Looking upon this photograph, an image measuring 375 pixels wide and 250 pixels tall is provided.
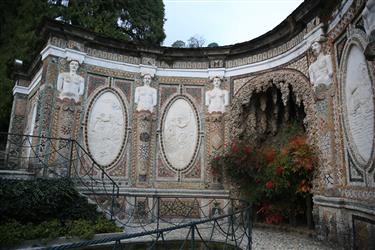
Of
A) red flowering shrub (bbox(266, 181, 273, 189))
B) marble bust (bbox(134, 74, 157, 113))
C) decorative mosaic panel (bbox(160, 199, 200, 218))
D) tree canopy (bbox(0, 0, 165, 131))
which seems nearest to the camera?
red flowering shrub (bbox(266, 181, 273, 189))

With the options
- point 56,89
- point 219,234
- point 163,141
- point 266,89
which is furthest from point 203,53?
point 219,234

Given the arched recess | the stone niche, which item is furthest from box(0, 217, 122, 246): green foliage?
the stone niche

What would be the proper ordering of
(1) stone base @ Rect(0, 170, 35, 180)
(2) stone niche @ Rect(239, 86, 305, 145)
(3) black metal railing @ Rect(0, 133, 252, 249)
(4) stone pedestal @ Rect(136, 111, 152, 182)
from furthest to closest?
(4) stone pedestal @ Rect(136, 111, 152, 182), (2) stone niche @ Rect(239, 86, 305, 145), (3) black metal railing @ Rect(0, 133, 252, 249), (1) stone base @ Rect(0, 170, 35, 180)

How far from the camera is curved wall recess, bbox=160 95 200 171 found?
9.23 metres

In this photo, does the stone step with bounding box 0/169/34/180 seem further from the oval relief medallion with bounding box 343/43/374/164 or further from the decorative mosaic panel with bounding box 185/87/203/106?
the oval relief medallion with bounding box 343/43/374/164

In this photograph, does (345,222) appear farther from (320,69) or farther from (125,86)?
(125,86)

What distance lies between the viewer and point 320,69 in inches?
253

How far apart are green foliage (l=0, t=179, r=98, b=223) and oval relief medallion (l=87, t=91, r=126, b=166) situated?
2.03m

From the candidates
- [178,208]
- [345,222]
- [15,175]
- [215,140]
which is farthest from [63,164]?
[345,222]

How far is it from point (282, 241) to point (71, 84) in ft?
23.1

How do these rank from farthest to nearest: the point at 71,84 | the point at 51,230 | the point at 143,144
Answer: the point at 143,144 → the point at 71,84 → the point at 51,230

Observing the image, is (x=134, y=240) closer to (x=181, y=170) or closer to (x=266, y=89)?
(x=181, y=170)

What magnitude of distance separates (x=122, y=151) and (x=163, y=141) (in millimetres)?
1370

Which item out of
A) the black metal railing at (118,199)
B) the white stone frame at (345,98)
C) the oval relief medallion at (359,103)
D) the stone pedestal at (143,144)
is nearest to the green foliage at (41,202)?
the black metal railing at (118,199)
